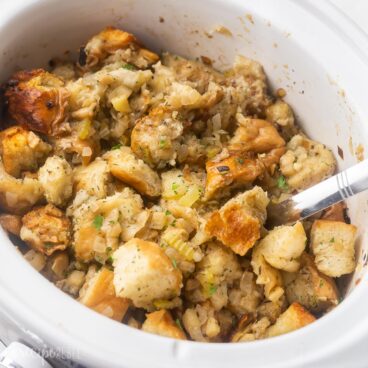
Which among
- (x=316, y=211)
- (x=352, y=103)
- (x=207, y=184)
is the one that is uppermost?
(x=352, y=103)

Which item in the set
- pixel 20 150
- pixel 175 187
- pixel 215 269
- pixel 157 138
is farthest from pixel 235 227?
pixel 20 150

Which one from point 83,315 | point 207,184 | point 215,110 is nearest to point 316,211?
point 207,184

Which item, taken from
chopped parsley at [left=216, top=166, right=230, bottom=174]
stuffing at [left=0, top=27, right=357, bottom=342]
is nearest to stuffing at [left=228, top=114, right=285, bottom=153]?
stuffing at [left=0, top=27, right=357, bottom=342]

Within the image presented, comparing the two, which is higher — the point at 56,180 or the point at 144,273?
the point at 144,273

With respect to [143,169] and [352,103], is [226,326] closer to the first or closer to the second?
[143,169]

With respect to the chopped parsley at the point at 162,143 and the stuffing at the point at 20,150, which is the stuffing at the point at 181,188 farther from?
the stuffing at the point at 20,150

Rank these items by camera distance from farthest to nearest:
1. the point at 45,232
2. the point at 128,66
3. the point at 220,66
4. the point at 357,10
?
the point at 357,10 < the point at 220,66 < the point at 128,66 < the point at 45,232

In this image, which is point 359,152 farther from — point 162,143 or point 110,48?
point 110,48
